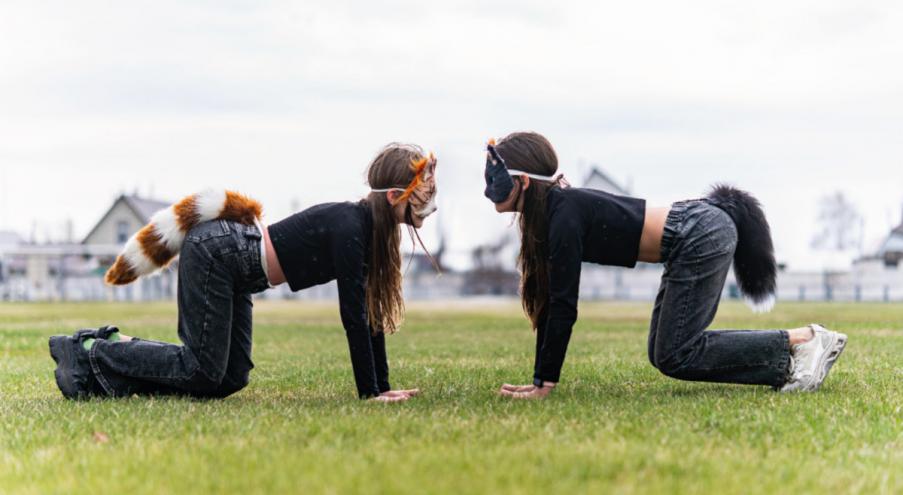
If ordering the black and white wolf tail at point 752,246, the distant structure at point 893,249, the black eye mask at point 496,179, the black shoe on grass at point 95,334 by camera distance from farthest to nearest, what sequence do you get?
the distant structure at point 893,249
the black and white wolf tail at point 752,246
the black shoe on grass at point 95,334
the black eye mask at point 496,179

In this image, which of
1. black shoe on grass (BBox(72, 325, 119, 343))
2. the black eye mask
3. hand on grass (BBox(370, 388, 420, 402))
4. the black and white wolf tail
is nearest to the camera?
hand on grass (BBox(370, 388, 420, 402))

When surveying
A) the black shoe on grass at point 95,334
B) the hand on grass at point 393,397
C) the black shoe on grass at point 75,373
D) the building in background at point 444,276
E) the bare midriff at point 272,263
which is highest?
the bare midriff at point 272,263

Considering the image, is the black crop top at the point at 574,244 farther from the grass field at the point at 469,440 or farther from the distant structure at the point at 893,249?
the distant structure at the point at 893,249

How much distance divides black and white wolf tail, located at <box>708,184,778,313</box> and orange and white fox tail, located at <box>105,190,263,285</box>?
278 centimetres

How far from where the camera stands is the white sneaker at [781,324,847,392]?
189 inches

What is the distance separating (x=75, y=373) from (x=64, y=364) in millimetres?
118

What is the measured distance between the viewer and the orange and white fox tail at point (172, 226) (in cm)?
478

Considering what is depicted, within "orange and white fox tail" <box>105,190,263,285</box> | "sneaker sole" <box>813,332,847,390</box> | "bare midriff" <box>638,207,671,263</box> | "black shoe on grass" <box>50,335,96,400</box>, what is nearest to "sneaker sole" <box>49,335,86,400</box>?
"black shoe on grass" <box>50,335,96,400</box>

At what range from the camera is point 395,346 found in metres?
10.1

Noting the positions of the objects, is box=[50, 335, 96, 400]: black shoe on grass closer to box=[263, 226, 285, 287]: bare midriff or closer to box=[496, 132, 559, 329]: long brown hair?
box=[263, 226, 285, 287]: bare midriff

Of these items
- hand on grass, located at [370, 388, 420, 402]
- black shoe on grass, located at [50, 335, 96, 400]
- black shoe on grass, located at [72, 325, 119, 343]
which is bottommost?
hand on grass, located at [370, 388, 420, 402]

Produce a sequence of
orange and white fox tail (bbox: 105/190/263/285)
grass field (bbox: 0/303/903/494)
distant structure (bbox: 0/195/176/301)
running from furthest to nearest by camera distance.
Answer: distant structure (bbox: 0/195/176/301) < orange and white fox tail (bbox: 105/190/263/285) < grass field (bbox: 0/303/903/494)

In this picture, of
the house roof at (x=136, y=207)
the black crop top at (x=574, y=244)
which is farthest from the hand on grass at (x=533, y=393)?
the house roof at (x=136, y=207)

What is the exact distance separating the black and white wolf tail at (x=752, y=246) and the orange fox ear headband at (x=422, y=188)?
1675 mm
